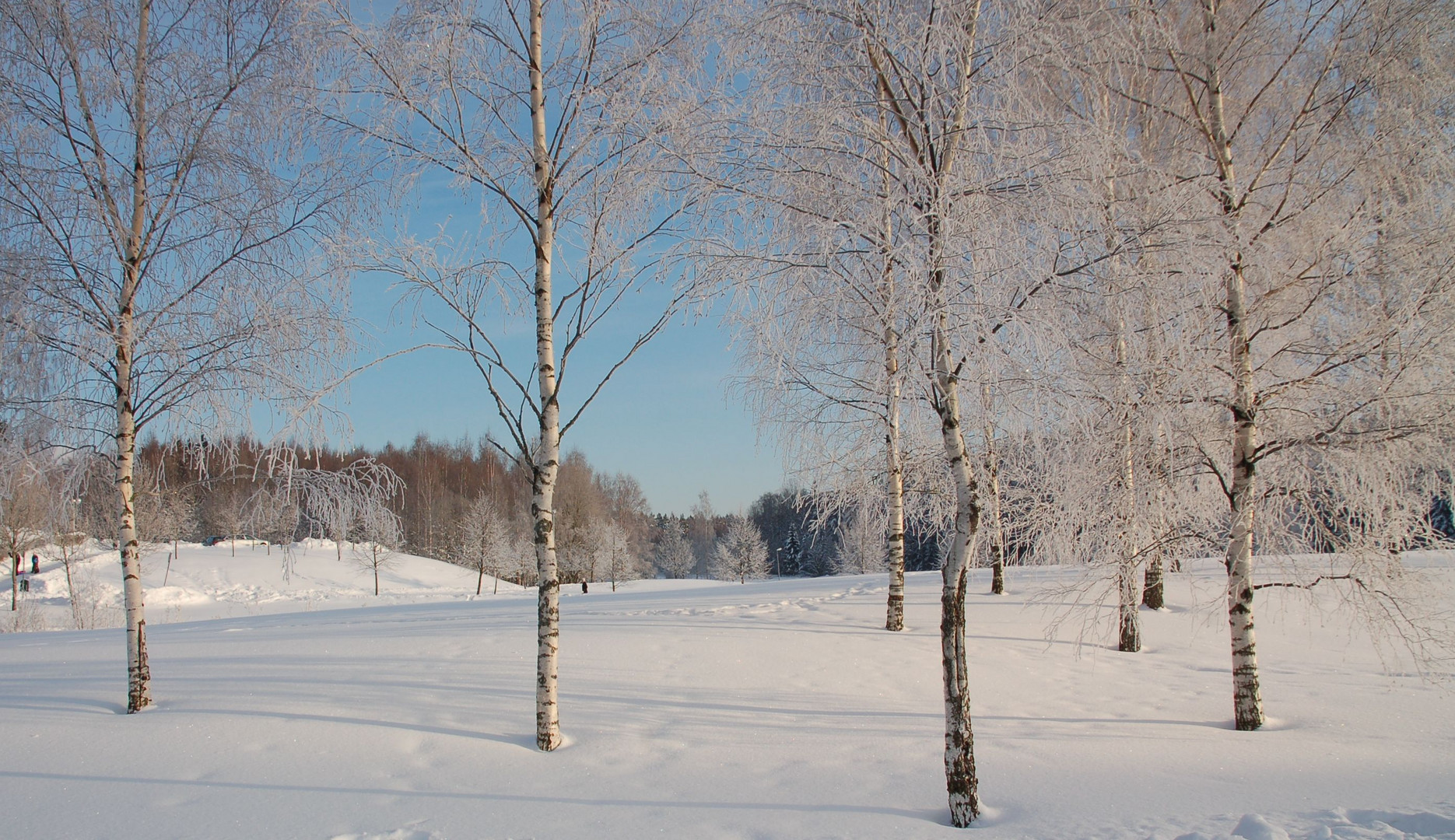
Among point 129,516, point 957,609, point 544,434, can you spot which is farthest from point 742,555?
point 957,609

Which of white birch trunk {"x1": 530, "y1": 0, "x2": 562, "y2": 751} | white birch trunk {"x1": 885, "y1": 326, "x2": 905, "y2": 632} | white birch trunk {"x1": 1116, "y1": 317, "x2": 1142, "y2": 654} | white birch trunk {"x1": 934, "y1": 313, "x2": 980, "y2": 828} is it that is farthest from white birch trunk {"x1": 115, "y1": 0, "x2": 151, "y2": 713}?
white birch trunk {"x1": 1116, "y1": 317, "x2": 1142, "y2": 654}

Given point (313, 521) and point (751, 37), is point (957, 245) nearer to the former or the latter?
point (751, 37)

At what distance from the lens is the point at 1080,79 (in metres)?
4.73

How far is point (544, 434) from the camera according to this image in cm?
576

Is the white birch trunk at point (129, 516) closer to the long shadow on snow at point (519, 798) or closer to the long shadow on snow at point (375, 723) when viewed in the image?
the long shadow on snow at point (375, 723)

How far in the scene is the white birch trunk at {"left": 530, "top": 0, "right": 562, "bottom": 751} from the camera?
5598mm

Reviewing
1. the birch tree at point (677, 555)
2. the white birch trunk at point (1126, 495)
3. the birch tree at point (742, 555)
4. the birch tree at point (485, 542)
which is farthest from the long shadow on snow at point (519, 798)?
the birch tree at point (677, 555)

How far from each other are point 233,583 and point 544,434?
38455mm

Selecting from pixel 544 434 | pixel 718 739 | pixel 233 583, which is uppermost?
pixel 544 434

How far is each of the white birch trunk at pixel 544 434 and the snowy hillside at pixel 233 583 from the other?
21.7m

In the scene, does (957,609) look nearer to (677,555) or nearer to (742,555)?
(742,555)

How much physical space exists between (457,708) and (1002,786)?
15.4ft

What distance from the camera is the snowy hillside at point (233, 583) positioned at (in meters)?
26.8

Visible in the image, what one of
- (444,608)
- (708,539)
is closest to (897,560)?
(444,608)
